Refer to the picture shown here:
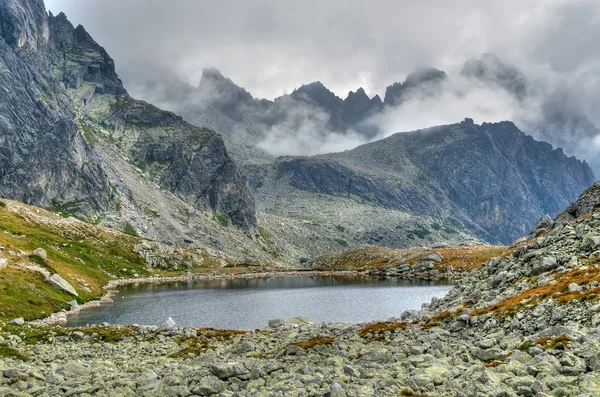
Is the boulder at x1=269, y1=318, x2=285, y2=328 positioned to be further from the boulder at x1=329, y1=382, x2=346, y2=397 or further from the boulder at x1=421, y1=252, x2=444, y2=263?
the boulder at x1=421, y1=252, x2=444, y2=263

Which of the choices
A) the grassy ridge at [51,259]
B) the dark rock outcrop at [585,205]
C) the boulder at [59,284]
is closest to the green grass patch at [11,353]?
the grassy ridge at [51,259]

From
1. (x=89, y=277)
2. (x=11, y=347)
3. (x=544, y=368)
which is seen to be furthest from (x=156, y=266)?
(x=544, y=368)

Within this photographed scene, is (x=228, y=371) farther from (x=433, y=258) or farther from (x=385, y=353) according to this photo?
(x=433, y=258)

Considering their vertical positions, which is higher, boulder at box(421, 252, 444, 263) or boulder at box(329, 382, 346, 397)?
boulder at box(421, 252, 444, 263)

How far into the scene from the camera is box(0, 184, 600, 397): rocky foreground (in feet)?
78.4

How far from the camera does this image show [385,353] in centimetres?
3288

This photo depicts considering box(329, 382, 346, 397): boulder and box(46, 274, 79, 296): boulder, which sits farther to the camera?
box(46, 274, 79, 296): boulder

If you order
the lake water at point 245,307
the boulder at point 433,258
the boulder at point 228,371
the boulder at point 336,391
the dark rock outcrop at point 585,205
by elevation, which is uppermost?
the dark rock outcrop at point 585,205

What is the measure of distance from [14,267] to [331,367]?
273 ft

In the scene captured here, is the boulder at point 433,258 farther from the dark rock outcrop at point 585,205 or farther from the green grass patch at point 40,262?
the green grass patch at point 40,262

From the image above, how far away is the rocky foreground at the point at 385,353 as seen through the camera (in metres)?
23.9

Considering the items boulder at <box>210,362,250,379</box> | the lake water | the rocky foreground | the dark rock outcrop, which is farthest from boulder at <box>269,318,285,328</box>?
the dark rock outcrop

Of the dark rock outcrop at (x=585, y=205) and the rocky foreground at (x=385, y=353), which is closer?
the rocky foreground at (x=385, y=353)

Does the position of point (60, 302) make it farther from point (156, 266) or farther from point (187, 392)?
point (156, 266)
